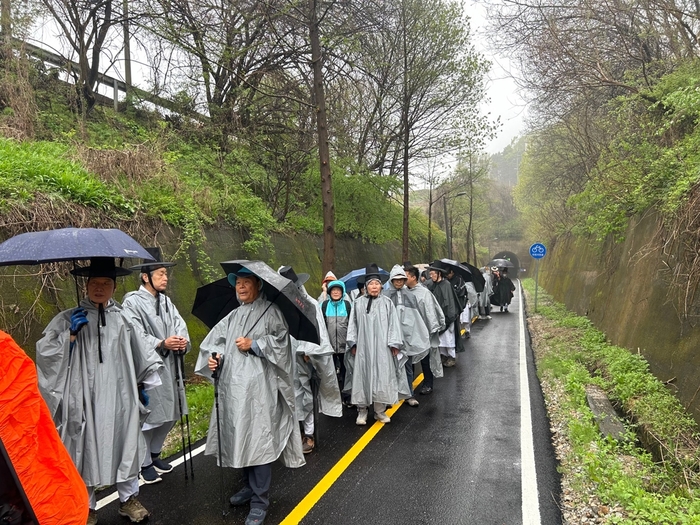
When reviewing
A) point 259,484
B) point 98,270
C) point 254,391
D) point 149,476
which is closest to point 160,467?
point 149,476

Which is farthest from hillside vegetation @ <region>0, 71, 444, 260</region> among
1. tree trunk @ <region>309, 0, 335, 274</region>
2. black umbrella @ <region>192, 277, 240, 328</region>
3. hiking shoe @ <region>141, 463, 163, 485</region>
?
hiking shoe @ <region>141, 463, 163, 485</region>

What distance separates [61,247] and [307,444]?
10.9 feet

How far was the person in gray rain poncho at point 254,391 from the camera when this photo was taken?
358 centimetres

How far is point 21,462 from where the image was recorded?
180 cm

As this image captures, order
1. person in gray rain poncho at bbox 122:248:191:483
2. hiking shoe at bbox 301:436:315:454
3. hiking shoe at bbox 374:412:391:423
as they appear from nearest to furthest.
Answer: person in gray rain poncho at bbox 122:248:191:483, hiking shoe at bbox 301:436:315:454, hiking shoe at bbox 374:412:391:423

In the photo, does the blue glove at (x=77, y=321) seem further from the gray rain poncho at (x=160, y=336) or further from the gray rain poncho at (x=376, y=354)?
the gray rain poncho at (x=376, y=354)

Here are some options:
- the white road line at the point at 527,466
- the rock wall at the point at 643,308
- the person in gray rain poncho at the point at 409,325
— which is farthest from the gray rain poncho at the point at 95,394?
the rock wall at the point at 643,308

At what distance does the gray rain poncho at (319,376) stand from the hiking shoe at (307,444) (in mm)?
272

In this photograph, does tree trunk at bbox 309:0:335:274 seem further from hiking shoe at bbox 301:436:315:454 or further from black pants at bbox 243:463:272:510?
black pants at bbox 243:463:272:510

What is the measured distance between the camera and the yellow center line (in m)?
3.63

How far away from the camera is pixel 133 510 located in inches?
139

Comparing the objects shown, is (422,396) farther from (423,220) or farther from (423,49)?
(423,220)

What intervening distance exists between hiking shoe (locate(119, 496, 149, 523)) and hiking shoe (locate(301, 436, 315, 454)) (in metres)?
1.75

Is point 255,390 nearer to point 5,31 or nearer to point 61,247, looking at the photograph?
point 61,247
